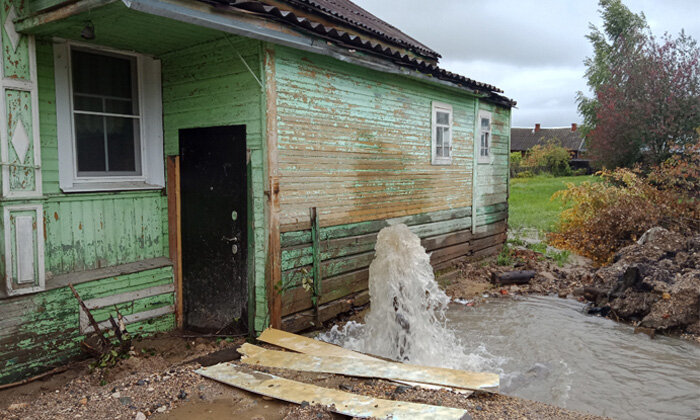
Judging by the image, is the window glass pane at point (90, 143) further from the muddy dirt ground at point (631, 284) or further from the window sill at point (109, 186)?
the muddy dirt ground at point (631, 284)

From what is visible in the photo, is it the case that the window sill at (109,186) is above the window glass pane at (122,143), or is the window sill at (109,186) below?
below

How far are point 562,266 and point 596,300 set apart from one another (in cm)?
272

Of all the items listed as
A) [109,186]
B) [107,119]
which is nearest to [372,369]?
[109,186]

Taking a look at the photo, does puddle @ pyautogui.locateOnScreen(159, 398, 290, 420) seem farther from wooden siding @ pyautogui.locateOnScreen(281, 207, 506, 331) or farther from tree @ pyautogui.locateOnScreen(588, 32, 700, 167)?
tree @ pyautogui.locateOnScreen(588, 32, 700, 167)

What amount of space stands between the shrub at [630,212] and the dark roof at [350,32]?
364cm

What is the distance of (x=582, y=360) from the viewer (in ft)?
18.6

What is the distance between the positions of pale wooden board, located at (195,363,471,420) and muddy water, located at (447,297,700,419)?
1.64 metres

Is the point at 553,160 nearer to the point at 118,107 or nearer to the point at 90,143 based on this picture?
the point at 118,107

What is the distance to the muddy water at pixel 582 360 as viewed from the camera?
4.61 m

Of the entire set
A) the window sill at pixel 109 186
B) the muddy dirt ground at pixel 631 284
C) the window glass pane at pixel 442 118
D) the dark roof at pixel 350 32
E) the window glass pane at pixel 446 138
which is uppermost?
the dark roof at pixel 350 32

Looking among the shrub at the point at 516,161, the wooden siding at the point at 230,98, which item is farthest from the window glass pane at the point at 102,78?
the shrub at the point at 516,161

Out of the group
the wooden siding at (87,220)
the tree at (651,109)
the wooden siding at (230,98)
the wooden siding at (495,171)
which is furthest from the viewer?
the tree at (651,109)

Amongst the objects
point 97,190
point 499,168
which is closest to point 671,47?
point 499,168

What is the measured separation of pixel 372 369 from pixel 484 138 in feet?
24.3
